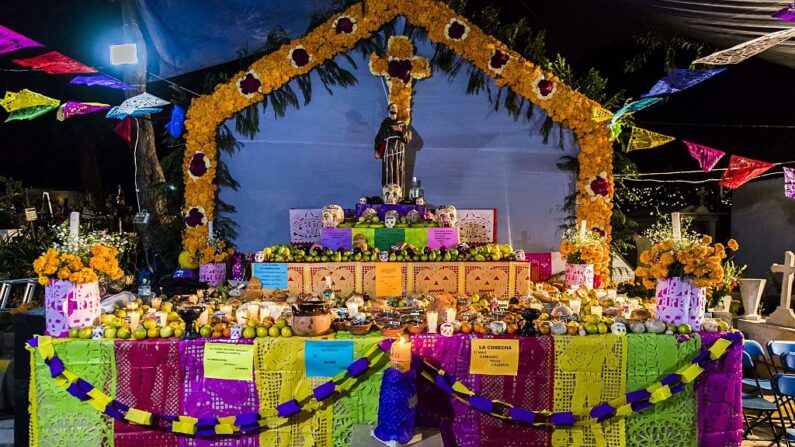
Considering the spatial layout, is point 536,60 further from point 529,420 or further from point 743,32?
point 529,420

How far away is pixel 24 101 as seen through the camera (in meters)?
6.11

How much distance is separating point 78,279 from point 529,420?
3.26m

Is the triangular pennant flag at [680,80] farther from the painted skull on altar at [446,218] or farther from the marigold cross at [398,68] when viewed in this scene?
the marigold cross at [398,68]

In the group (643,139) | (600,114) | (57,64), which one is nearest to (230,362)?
(57,64)

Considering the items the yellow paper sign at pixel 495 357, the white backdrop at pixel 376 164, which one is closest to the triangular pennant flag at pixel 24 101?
the white backdrop at pixel 376 164

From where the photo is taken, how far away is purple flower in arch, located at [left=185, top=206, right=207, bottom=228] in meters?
6.88

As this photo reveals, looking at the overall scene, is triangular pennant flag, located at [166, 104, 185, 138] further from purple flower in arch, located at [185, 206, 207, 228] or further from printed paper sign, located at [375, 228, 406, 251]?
printed paper sign, located at [375, 228, 406, 251]

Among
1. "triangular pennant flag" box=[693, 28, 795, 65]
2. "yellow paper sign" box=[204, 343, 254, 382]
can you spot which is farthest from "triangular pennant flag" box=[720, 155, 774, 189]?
"yellow paper sign" box=[204, 343, 254, 382]

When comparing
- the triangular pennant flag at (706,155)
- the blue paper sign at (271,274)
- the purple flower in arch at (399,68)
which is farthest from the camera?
the purple flower in arch at (399,68)

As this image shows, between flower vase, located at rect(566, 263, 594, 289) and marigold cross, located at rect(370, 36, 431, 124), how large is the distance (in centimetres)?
295

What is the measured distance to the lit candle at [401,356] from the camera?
125 inches

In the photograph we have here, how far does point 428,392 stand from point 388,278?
197 cm

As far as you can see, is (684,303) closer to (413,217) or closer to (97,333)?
(413,217)

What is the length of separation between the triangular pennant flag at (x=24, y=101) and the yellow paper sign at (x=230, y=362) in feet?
14.7
